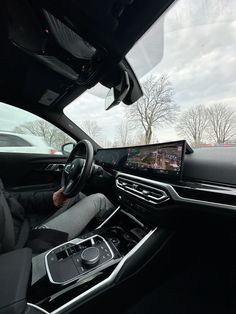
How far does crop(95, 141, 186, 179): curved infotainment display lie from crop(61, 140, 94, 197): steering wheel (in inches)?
11.5

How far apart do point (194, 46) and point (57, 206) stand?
141 centimetres

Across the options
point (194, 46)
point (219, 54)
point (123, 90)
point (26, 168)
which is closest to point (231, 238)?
point (219, 54)

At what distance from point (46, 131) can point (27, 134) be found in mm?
219

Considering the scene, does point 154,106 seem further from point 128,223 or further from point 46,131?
A: point 46,131

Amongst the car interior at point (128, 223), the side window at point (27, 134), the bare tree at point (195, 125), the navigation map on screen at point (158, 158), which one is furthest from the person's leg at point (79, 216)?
the side window at point (27, 134)

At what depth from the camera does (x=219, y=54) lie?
113 centimetres

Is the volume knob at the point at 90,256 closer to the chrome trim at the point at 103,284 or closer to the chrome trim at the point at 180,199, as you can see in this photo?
the chrome trim at the point at 103,284

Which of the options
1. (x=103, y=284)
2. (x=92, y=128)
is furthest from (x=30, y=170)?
(x=103, y=284)

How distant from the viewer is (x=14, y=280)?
68cm

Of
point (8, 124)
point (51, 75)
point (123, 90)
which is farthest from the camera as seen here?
point (8, 124)

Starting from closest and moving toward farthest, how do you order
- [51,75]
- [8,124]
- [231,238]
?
[231,238], [51,75], [8,124]

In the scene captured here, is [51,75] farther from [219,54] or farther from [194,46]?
[219,54]

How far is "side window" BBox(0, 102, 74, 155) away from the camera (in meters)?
2.21

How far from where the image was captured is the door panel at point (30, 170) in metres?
2.17
